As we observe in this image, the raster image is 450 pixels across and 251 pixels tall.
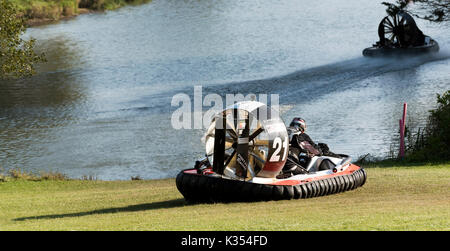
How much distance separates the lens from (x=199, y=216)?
37.2ft

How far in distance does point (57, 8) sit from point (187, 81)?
29.4 meters

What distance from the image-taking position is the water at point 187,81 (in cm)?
2652

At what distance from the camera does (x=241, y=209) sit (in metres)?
11.9

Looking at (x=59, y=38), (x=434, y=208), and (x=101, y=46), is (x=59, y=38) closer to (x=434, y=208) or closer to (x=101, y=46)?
(x=101, y=46)

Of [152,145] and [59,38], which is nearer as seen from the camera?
[152,145]

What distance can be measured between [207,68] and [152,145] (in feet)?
52.0

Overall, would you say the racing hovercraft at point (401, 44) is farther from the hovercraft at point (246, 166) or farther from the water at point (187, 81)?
the hovercraft at point (246, 166)

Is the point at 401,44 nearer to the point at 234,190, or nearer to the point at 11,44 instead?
the point at 11,44

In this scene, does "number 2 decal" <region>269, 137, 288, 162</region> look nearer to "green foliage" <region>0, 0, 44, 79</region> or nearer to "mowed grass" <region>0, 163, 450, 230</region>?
"mowed grass" <region>0, 163, 450, 230</region>

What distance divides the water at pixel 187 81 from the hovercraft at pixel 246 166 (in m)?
9.96

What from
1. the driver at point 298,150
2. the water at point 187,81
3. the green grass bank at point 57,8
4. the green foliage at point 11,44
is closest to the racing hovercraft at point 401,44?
the water at point 187,81

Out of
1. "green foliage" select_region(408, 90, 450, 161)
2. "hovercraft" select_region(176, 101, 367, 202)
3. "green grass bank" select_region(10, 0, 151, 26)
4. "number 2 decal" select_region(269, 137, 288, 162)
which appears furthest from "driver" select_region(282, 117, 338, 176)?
"green grass bank" select_region(10, 0, 151, 26)
